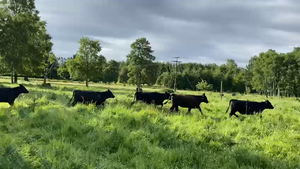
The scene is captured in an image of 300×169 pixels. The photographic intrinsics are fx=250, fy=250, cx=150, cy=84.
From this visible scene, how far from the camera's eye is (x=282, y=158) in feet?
22.4

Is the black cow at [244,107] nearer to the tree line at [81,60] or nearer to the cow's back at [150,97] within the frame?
the cow's back at [150,97]

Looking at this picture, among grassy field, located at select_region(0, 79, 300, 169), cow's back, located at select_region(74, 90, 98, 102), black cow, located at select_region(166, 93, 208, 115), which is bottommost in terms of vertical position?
grassy field, located at select_region(0, 79, 300, 169)

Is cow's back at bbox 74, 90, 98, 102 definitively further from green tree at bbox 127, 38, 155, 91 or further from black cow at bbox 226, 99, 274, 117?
green tree at bbox 127, 38, 155, 91

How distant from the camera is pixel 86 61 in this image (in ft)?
164

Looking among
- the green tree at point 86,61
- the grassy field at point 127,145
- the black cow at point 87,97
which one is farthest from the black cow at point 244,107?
the green tree at point 86,61

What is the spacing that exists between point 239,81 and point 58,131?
94.8m

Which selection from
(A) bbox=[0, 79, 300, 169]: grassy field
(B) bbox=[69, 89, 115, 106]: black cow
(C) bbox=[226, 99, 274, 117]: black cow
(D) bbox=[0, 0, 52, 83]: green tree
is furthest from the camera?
(D) bbox=[0, 0, 52, 83]: green tree

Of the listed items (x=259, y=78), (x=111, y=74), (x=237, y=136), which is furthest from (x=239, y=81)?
(x=237, y=136)

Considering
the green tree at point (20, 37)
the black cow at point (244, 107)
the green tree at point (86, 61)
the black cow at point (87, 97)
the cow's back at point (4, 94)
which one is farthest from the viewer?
the green tree at point (86, 61)

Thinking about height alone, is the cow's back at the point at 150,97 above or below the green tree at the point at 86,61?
below

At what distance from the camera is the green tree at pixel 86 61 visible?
160 feet

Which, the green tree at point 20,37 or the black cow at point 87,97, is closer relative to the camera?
A: the black cow at point 87,97

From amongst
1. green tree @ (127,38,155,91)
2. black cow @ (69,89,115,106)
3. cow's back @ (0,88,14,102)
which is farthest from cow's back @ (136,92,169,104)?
green tree @ (127,38,155,91)

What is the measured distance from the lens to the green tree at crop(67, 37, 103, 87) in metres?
48.8
